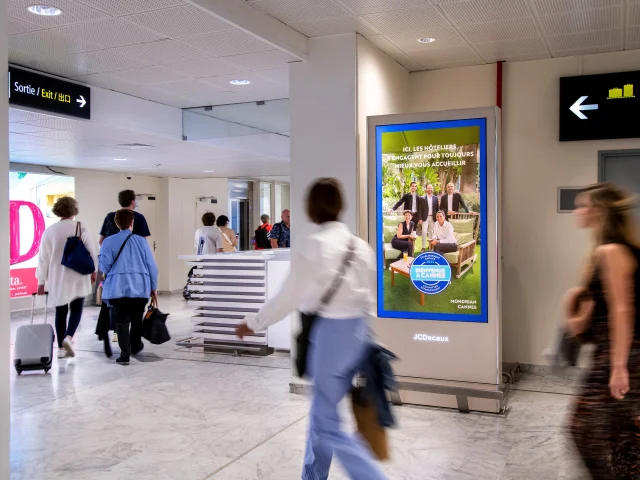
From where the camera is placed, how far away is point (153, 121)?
7.65 meters

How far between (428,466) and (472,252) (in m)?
1.68

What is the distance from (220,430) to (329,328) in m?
2.01

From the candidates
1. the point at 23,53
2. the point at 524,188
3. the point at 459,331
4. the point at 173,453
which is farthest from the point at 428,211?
the point at 23,53

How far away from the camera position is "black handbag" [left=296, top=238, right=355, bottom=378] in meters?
2.96

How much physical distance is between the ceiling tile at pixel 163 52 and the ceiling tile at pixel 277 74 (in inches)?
27.0

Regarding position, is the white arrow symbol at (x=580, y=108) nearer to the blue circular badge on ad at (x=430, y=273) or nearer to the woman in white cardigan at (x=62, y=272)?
the blue circular badge on ad at (x=430, y=273)

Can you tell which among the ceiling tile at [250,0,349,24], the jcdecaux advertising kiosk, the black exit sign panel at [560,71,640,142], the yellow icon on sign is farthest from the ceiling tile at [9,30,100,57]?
the yellow icon on sign

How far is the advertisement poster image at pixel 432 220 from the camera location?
4.90 meters

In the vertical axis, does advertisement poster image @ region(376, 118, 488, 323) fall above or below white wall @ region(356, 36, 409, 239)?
below

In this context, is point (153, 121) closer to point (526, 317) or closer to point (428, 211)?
point (428, 211)

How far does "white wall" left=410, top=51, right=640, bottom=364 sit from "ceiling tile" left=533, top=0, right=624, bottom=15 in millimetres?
1405

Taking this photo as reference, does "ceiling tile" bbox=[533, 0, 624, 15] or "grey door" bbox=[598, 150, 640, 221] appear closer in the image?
"ceiling tile" bbox=[533, 0, 624, 15]

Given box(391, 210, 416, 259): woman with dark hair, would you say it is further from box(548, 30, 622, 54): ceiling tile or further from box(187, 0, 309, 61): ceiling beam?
box(548, 30, 622, 54): ceiling tile

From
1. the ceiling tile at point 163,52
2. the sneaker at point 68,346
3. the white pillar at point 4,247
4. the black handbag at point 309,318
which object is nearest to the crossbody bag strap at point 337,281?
the black handbag at point 309,318
